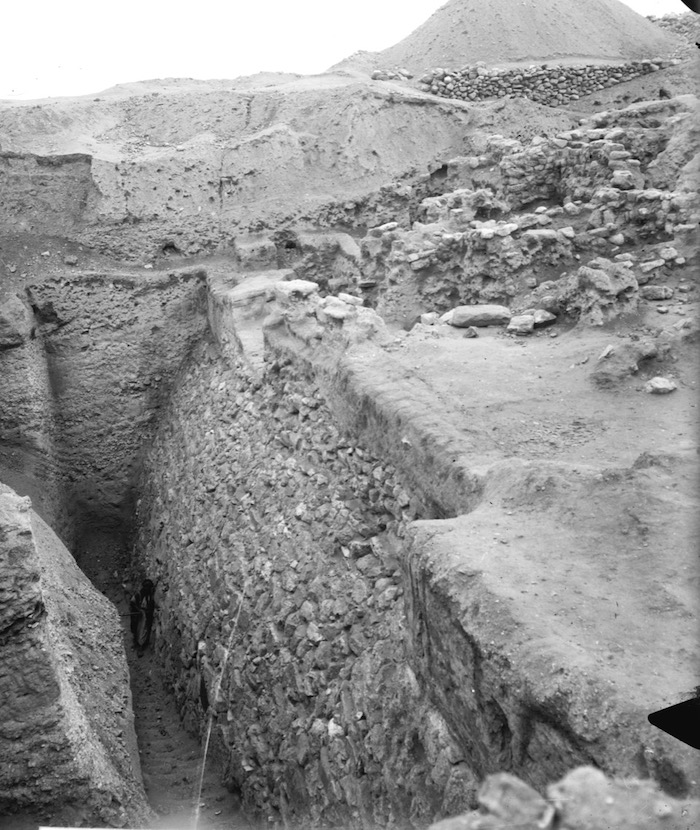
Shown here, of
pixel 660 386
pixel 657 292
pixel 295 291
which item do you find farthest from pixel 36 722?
pixel 657 292

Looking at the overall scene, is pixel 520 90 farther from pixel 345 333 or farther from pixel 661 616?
pixel 661 616

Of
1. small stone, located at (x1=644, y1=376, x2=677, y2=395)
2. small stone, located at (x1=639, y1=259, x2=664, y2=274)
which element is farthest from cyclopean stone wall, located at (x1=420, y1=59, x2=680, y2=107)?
small stone, located at (x1=644, y1=376, x2=677, y2=395)

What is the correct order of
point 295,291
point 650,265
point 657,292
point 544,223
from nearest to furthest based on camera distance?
point 657,292, point 650,265, point 295,291, point 544,223

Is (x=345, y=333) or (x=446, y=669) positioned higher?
(x=345, y=333)

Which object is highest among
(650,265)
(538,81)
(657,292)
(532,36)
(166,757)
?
(532,36)

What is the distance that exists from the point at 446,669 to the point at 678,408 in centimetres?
262

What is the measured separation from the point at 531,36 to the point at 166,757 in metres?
13.7

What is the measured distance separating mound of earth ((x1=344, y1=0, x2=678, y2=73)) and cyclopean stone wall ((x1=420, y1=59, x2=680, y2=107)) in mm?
759

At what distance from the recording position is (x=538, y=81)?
46.3 ft

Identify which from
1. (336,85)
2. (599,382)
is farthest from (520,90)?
(599,382)

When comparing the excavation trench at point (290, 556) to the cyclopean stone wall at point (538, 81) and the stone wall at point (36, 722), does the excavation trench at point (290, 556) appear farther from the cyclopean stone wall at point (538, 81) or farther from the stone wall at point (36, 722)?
the cyclopean stone wall at point (538, 81)

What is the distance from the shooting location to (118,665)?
6.77 m

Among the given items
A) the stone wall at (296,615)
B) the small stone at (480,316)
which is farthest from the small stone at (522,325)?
the stone wall at (296,615)

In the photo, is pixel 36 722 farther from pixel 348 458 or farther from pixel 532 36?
pixel 532 36
